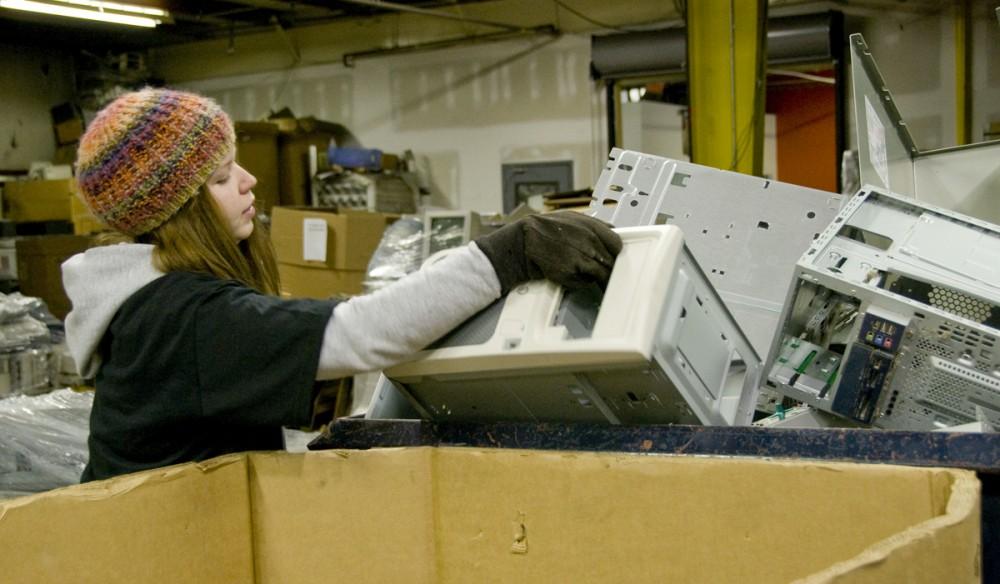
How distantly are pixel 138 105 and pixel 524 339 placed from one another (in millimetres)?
674

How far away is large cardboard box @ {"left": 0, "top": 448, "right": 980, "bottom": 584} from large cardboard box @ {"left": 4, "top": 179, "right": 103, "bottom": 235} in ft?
19.6

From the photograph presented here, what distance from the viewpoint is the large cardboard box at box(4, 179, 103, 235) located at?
686cm

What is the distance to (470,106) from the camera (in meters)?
7.57

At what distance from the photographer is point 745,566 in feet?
3.47

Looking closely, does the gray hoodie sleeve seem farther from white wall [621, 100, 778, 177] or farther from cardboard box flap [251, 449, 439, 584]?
white wall [621, 100, 778, 177]

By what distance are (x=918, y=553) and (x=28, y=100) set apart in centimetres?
940

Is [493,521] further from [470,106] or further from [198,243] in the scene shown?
[470,106]

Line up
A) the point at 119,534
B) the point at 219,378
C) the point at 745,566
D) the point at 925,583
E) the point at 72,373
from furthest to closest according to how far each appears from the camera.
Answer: the point at 72,373
the point at 219,378
the point at 119,534
the point at 745,566
the point at 925,583

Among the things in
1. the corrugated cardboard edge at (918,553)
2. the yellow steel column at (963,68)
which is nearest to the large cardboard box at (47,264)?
the yellow steel column at (963,68)

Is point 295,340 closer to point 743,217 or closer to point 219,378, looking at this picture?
point 219,378

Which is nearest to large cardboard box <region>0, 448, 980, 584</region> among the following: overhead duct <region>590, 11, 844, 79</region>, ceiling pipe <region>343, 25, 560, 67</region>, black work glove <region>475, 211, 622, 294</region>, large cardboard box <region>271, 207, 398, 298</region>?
black work glove <region>475, 211, 622, 294</region>

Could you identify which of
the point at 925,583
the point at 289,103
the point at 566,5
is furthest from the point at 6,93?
the point at 925,583

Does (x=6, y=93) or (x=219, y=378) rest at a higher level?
(x=6, y=93)

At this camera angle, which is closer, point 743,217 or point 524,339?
point 524,339
